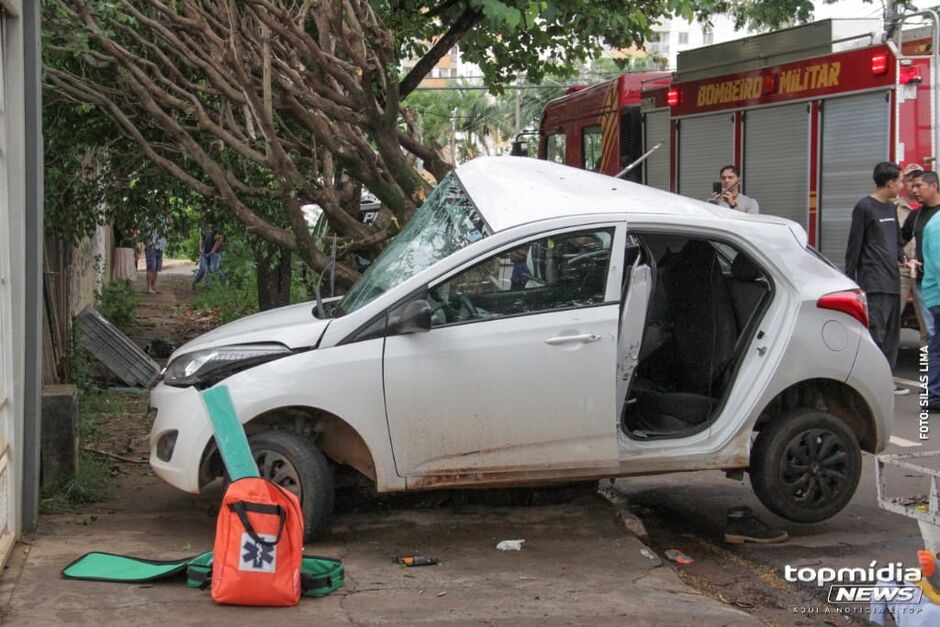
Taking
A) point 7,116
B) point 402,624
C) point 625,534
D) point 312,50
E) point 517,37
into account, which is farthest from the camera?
point 517,37

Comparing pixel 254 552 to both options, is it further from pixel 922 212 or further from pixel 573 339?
pixel 922 212

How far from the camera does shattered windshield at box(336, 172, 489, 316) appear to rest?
6.32 meters

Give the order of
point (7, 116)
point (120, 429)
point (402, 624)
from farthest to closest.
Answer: point (120, 429) → point (7, 116) → point (402, 624)

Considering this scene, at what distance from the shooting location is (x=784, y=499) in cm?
644

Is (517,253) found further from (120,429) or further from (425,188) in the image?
(120,429)

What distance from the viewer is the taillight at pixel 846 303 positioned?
6391 millimetres

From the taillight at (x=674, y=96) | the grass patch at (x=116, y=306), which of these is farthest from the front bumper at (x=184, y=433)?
the taillight at (x=674, y=96)

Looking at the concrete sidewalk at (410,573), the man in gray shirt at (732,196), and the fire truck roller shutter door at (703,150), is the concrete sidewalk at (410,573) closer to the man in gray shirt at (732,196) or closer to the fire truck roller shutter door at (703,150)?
the man in gray shirt at (732,196)

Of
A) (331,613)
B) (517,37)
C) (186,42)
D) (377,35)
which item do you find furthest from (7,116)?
(517,37)

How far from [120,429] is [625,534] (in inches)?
193

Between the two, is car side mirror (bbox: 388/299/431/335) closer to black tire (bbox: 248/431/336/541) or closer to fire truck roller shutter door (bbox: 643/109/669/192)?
black tire (bbox: 248/431/336/541)

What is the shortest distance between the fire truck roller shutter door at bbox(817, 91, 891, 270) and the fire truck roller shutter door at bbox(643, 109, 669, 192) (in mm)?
3489

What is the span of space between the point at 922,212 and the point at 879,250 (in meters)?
0.75

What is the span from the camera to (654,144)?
15.7m
